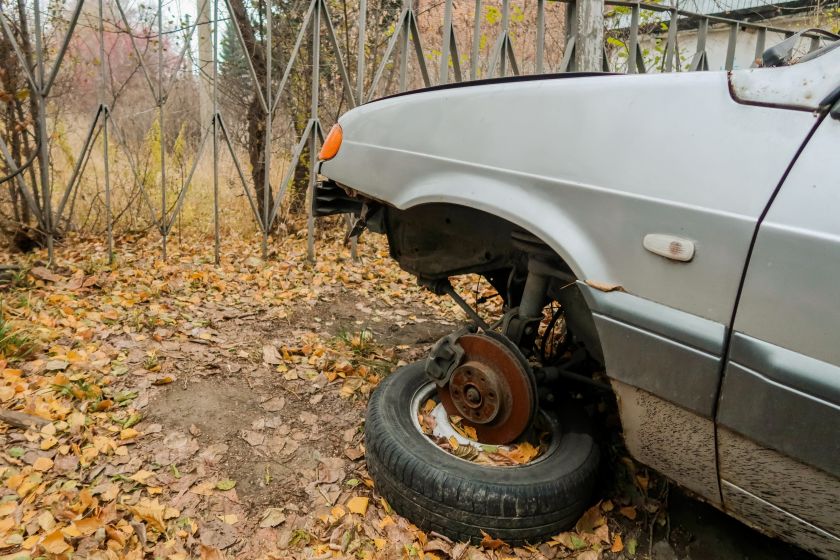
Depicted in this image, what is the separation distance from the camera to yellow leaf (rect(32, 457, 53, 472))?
6.81ft

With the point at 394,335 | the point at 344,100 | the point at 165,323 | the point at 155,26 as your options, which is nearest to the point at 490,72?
the point at 344,100

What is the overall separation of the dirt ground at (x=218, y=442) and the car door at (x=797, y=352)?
2.91 feet

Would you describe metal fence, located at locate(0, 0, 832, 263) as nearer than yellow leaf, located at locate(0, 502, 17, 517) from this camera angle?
No

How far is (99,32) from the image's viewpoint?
4.01 m

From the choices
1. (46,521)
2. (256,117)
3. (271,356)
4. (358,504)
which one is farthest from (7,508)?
(256,117)

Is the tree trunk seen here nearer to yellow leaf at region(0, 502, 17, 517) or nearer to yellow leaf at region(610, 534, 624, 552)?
yellow leaf at region(0, 502, 17, 517)

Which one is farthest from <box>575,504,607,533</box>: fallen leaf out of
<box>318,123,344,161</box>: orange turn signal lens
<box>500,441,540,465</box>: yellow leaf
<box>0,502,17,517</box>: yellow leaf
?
<box>0,502,17,517</box>: yellow leaf

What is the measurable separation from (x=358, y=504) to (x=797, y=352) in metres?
1.58

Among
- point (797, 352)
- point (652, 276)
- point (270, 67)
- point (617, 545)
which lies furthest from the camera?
point (270, 67)

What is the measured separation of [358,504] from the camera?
6.80ft

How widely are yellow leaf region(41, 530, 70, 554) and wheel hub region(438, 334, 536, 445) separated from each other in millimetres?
1415

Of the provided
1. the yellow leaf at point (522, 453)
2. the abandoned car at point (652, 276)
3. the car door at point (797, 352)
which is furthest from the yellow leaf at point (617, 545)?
the car door at point (797, 352)

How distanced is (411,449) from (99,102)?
3.76 metres

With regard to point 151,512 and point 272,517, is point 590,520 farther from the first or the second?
point 151,512
